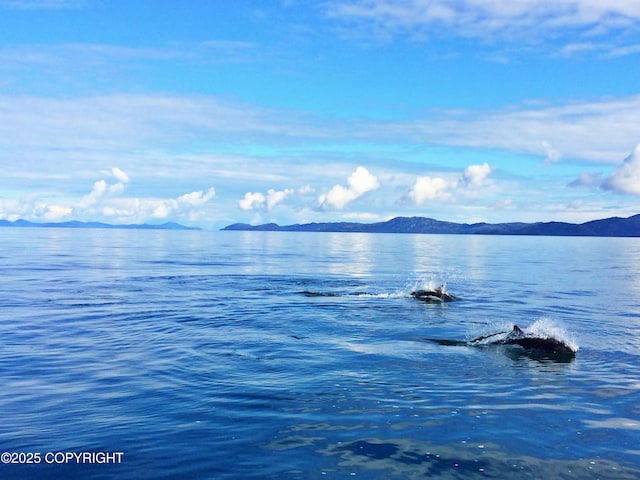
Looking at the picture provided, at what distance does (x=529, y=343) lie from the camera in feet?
75.5

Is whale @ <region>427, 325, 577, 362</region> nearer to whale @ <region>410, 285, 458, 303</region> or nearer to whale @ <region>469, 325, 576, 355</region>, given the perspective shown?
whale @ <region>469, 325, 576, 355</region>

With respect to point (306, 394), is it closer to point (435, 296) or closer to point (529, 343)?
point (529, 343)

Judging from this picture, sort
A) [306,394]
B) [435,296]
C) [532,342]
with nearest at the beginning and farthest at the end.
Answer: [306,394] < [532,342] < [435,296]

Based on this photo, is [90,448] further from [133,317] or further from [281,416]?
[133,317]

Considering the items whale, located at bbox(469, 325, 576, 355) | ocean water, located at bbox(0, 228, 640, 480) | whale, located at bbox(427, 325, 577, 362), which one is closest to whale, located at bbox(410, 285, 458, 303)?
ocean water, located at bbox(0, 228, 640, 480)

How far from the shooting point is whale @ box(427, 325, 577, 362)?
21.7 m

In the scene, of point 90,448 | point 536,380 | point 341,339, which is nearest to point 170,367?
point 90,448

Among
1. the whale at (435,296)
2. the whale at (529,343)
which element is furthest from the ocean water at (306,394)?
the whale at (435,296)

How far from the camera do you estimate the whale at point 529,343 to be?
21.7 m

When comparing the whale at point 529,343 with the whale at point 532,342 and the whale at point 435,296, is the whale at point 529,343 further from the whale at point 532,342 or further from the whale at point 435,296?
the whale at point 435,296

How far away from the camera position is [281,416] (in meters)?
14.0

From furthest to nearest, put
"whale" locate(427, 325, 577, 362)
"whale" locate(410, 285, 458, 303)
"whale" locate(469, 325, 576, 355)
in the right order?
1. "whale" locate(410, 285, 458, 303)
2. "whale" locate(469, 325, 576, 355)
3. "whale" locate(427, 325, 577, 362)

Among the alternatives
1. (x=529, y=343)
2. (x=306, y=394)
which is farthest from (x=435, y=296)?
(x=306, y=394)

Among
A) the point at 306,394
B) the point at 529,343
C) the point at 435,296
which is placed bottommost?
the point at 306,394
